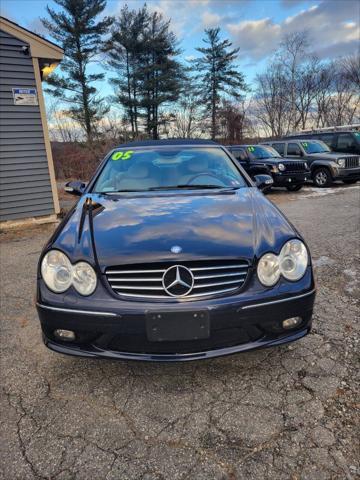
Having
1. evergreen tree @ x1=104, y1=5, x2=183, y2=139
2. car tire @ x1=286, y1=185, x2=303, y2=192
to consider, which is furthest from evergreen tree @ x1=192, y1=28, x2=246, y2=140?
car tire @ x1=286, y1=185, x2=303, y2=192

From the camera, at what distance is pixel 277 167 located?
11.2m

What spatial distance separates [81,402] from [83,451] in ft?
1.21

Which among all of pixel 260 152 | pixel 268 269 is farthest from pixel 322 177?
pixel 268 269

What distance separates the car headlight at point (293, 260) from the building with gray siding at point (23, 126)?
6.51 m

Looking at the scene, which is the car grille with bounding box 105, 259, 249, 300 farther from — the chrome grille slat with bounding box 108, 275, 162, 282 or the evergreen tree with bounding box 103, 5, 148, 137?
the evergreen tree with bounding box 103, 5, 148, 137

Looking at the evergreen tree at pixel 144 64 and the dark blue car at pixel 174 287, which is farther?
the evergreen tree at pixel 144 64

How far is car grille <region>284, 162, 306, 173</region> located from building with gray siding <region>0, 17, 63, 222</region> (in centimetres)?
732

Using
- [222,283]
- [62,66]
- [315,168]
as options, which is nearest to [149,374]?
[222,283]

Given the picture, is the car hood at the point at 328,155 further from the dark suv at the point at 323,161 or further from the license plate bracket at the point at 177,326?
the license plate bracket at the point at 177,326

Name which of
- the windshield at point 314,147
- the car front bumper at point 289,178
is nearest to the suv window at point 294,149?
the windshield at point 314,147

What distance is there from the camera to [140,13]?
26.0 m

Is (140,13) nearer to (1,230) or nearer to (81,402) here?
(1,230)

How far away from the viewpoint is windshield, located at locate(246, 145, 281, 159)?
12.1 m

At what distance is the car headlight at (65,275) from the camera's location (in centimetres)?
197
